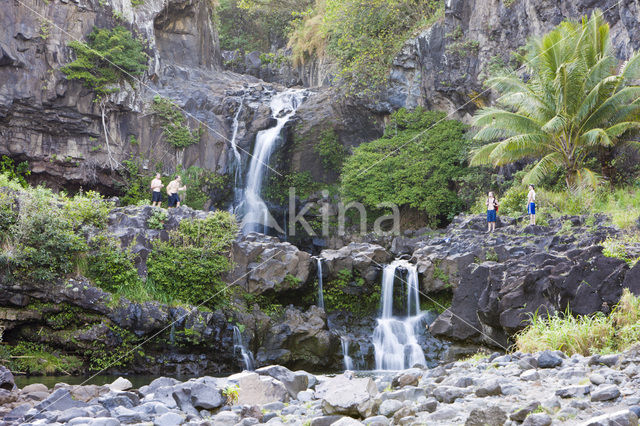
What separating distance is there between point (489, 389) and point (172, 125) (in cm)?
2295

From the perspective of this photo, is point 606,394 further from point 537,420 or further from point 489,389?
point 489,389

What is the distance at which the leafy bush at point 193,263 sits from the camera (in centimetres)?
1541

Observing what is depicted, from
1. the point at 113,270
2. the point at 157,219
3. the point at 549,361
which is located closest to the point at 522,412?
the point at 549,361

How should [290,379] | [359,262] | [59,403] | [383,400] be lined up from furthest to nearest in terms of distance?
[359,262] < [290,379] < [59,403] < [383,400]

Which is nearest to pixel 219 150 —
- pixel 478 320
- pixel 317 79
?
pixel 317 79

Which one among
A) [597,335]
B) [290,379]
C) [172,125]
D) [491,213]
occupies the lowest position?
[290,379]

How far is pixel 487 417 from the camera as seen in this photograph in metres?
4.21

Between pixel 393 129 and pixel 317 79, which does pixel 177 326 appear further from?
pixel 317 79

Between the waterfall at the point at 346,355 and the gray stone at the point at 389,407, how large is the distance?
10.2m

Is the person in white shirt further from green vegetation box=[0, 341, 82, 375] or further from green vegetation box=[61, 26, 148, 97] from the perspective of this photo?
green vegetation box=[61, 26, 148, 97]

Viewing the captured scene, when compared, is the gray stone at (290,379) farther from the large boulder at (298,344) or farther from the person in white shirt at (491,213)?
the person in white shirt at (491,213)

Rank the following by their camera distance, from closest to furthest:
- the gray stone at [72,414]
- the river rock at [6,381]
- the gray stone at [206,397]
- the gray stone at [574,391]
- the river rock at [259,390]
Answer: the gray stone at [574,391] < the gray stone at [72,414] < the gray stone at [206,397] < the river rock at [259,390] < the river rock at [6,381]

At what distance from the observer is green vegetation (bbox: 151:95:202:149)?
83.2 feet

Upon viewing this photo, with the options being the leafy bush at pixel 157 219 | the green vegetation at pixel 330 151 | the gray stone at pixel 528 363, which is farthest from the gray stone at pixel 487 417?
the green vegetation at pixel 330 151
